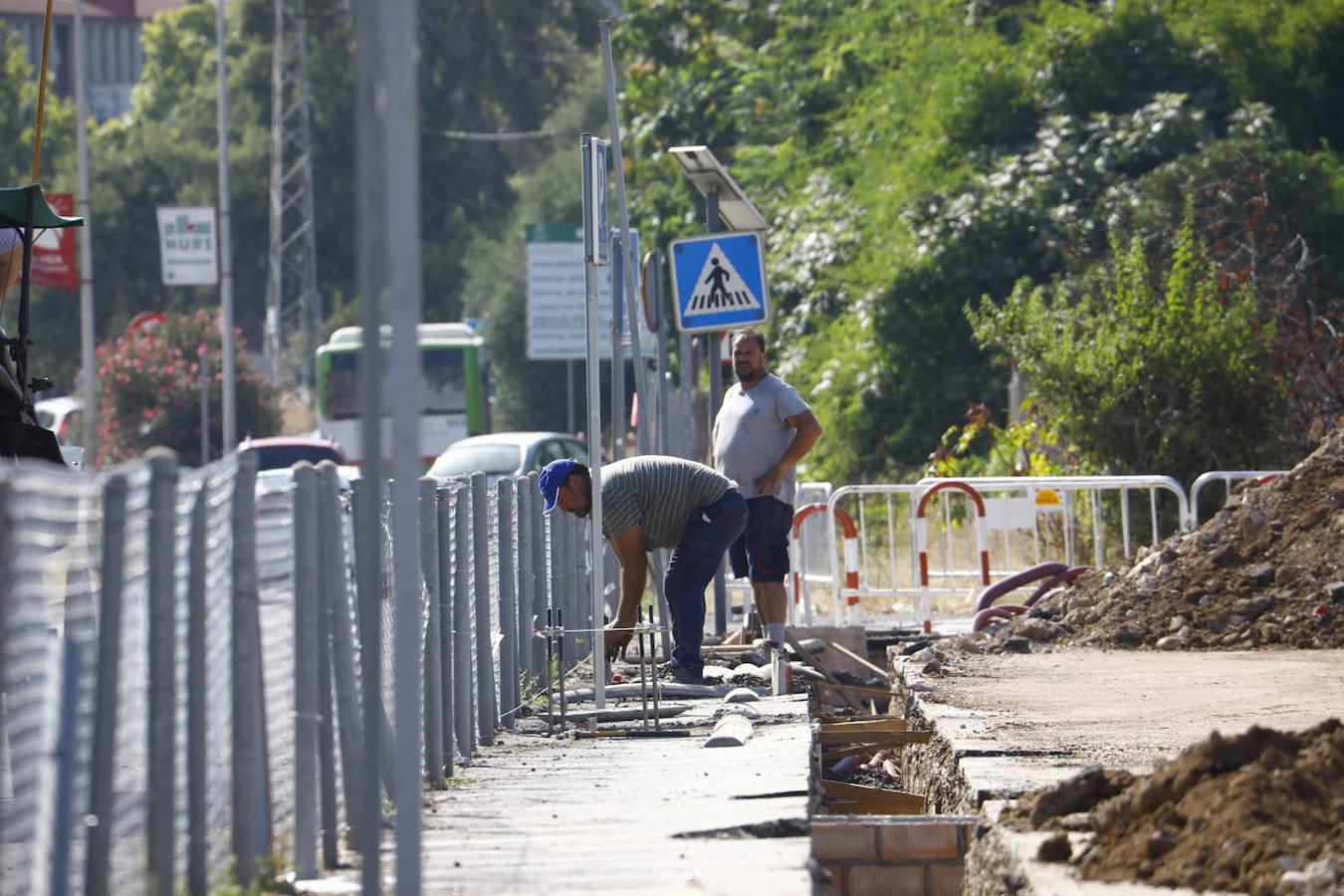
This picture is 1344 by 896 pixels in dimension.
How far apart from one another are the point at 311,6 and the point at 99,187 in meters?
8.22

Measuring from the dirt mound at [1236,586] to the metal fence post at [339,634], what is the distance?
7.41 m

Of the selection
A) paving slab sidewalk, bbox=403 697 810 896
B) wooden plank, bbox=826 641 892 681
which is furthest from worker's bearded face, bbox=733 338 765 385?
paving slab sidewalk, bbox=403 697 810 896

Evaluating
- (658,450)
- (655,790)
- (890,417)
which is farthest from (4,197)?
(890,417)

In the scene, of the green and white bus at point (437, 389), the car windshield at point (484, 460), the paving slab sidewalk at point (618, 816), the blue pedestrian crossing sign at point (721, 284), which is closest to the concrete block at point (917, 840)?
the paving slab sidewalk at point (618, 816)

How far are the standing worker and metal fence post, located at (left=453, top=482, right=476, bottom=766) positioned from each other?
3.70 m

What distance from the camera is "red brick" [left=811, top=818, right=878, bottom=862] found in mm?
6359

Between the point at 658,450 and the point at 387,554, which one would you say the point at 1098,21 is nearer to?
the point at 658,450

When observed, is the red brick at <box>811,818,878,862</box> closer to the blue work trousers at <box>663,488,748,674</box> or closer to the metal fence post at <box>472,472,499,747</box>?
the metal fence post at <box>472,472,499,747</box>

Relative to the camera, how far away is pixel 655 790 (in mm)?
7035

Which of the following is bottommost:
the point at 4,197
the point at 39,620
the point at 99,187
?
the point at 39,620

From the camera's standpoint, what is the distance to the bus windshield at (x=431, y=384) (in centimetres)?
4181

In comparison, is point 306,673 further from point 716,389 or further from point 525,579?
point 716,389

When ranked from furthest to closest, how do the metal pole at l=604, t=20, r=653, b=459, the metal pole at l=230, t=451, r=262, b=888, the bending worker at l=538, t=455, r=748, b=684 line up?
the metal pole at l=604, t=20, r=653, b=459
the bending worker at l=538, t=455, r=748, b=684
the metal pole at l=230, t=451, r=262, b=888

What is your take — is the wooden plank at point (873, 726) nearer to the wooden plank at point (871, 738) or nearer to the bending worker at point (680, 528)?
the wooden plank at point (871, 738)
